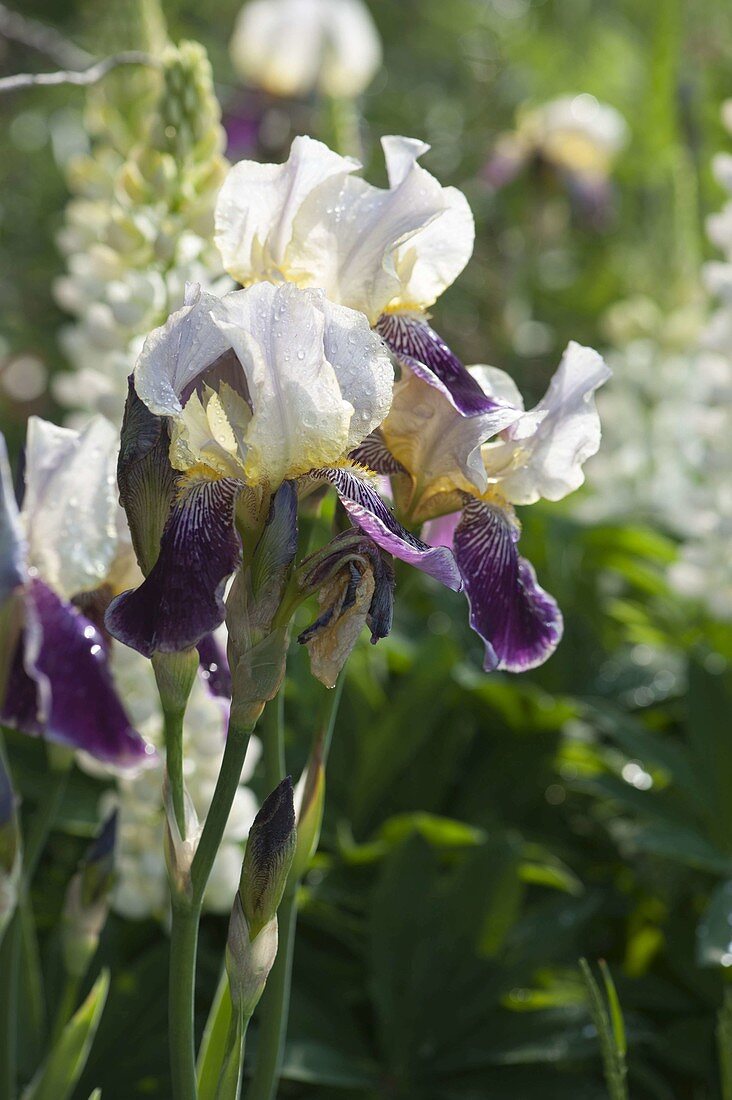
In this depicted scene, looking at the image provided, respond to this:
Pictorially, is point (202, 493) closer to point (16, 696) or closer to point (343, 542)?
point (343, 542)

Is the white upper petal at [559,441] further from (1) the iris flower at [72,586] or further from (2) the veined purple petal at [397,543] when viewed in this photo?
(1) the iris flower at [72,586]

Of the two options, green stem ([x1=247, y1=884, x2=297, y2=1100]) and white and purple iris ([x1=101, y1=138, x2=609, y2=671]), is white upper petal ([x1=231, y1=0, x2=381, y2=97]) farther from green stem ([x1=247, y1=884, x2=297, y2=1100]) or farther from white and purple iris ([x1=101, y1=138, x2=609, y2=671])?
green stem ([x1=247, y1=884, x2=297, y2=1100])

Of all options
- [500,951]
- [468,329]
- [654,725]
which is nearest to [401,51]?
[468,329]

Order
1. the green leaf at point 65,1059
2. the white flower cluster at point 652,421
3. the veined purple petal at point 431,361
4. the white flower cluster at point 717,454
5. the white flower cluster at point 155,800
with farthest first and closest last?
the white flower cluster at point 652,421 < the white flower cluster at point 717,454 < the white flower cluster at point 155,800 < the green leaf at point 65,1059 < the veined purple petal at point 431,361

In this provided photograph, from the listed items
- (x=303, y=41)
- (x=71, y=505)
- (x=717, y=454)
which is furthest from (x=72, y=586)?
(x=303, y=41)

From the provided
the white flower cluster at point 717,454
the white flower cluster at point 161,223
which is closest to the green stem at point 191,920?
the white flower cluster at point 161,223

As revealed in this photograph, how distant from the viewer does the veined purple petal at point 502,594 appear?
0.76 metres

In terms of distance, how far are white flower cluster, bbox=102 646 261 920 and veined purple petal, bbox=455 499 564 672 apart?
31 centimetres

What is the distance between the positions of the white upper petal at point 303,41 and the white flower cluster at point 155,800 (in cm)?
203

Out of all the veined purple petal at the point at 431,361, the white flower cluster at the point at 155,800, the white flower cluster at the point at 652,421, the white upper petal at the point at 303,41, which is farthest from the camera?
the white upper petal at the point at 303,41

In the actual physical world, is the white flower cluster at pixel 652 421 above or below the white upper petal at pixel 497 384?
below

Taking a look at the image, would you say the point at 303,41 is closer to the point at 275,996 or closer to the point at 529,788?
the point at 529,788

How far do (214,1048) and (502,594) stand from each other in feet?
1.17

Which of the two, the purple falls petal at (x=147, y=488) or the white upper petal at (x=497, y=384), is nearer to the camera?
the purple falls petal at (x=147, y=488)
